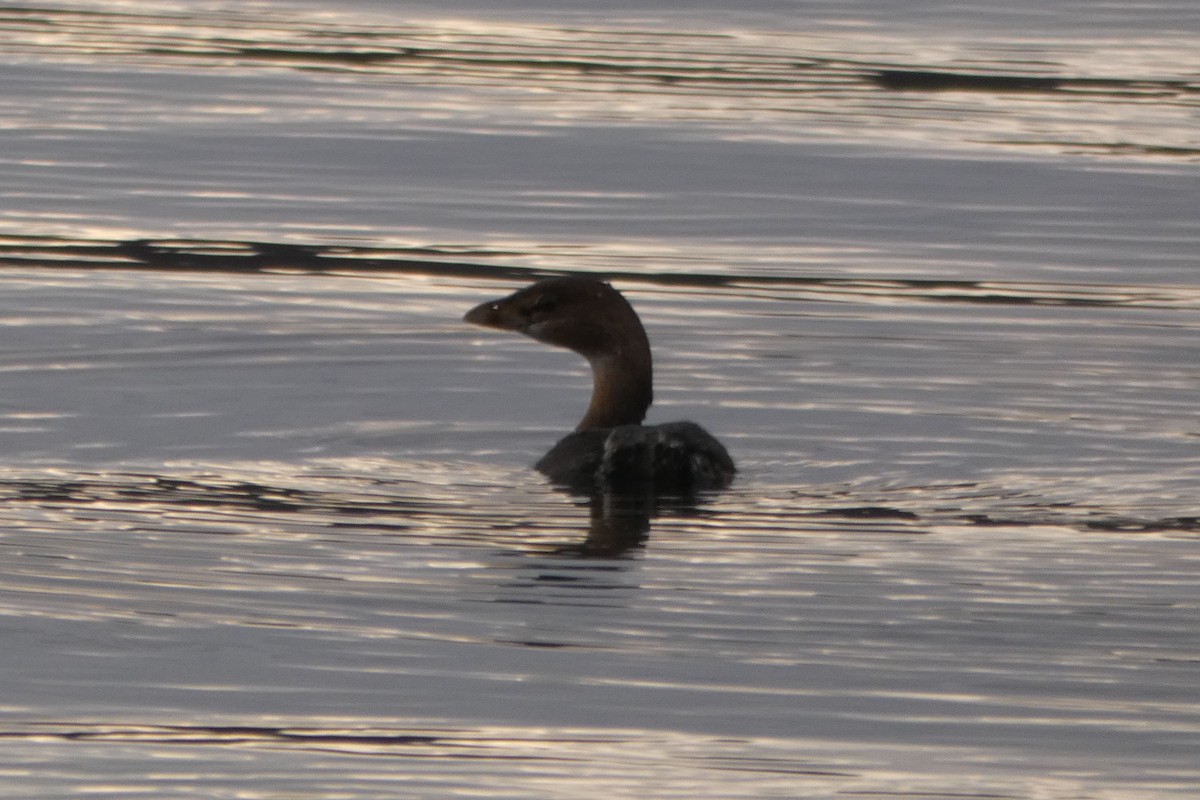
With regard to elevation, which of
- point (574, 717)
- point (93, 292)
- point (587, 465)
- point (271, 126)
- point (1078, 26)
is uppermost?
point (1078, 26)

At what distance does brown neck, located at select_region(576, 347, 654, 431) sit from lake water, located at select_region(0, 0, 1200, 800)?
37 centimetres

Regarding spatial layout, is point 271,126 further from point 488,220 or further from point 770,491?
point 770,491

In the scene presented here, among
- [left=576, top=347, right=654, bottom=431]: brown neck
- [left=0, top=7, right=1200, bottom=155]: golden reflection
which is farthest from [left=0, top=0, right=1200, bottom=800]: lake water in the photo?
[left=576, top=347, right=654, bottom=431]: brown neck

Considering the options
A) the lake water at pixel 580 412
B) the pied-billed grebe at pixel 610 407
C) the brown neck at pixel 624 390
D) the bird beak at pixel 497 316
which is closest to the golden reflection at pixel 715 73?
the lake water at pixel 580 412

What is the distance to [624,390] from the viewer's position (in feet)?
34.2

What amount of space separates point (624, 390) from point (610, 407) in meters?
0.09

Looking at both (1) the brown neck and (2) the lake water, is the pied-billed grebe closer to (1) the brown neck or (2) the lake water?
(1) the brown neck

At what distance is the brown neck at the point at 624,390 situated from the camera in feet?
34.2

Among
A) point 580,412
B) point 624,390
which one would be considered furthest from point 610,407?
point 580,412

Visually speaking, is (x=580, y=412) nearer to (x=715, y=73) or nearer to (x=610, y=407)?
(x=610, y=407)

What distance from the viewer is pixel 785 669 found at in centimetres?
691

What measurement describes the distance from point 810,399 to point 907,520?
7.58ft

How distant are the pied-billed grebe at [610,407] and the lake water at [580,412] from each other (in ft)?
0.88

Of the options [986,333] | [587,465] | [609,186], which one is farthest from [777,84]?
A: [587,465]
